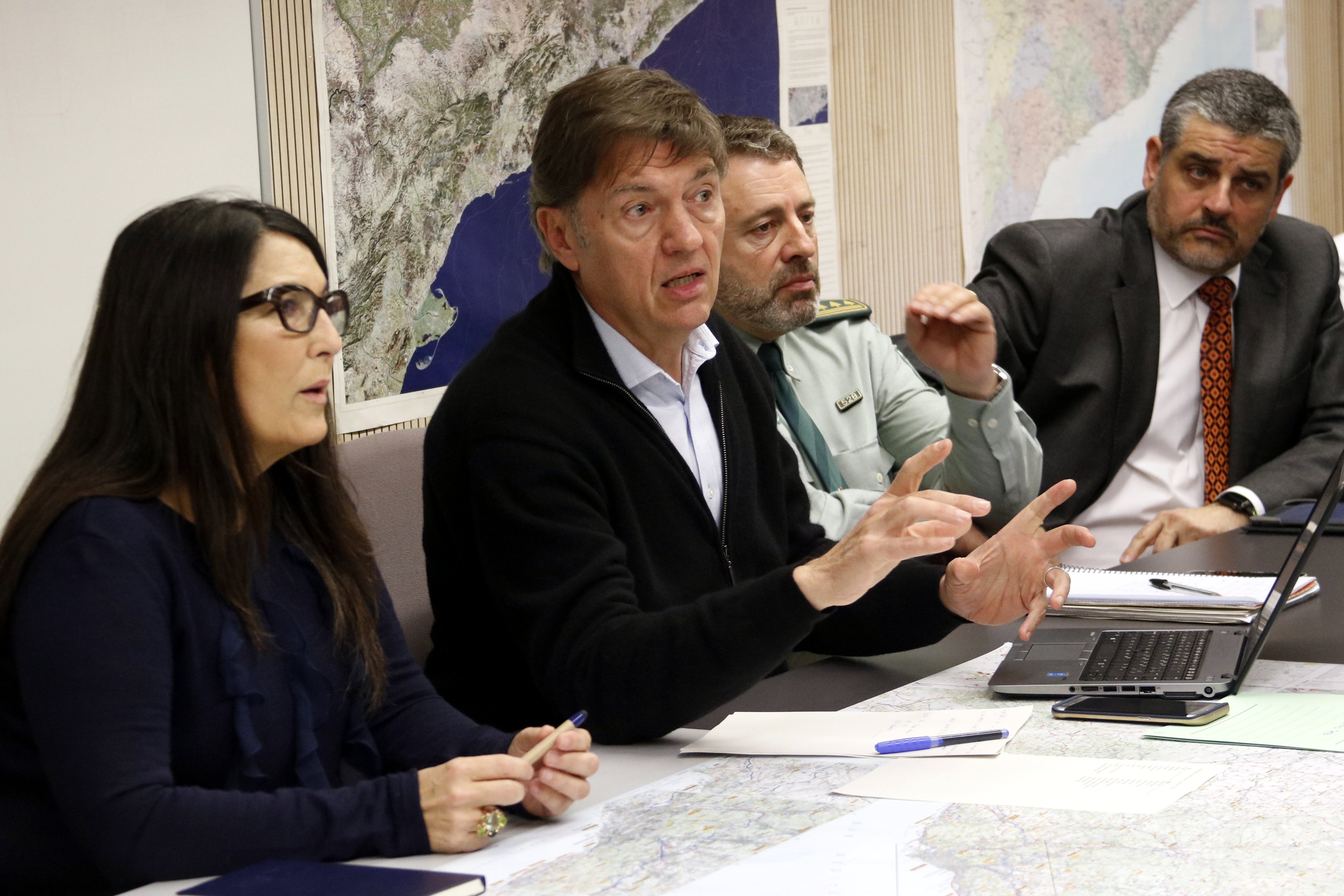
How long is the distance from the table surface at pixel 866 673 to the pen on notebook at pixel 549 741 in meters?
0.07

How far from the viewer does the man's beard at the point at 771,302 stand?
2.58 meters

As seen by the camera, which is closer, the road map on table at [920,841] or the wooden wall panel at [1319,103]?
the road map on table at [920,841]

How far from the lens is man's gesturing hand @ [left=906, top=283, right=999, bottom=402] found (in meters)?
2.04

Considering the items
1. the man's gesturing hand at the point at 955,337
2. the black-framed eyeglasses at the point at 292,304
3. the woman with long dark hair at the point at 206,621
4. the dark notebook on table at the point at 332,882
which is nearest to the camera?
the dark notebook on table at the point at 332,882

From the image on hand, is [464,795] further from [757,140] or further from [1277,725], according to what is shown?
[757,140]

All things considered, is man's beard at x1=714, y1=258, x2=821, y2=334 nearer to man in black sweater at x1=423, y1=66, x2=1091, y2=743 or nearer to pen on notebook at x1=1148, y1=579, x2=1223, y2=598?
man in black sweater at x1=423, y1=66, x2=1091, y2=743

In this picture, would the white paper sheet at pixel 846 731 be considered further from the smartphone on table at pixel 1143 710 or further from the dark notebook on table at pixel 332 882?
the dark notebook on table at pixel 332 882

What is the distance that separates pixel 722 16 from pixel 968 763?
2182 millimetres

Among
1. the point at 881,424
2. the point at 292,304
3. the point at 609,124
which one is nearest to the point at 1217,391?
the point at 881,424

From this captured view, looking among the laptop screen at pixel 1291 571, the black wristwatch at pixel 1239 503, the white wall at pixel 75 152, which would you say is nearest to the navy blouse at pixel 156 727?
the white wall at pixel 75 152

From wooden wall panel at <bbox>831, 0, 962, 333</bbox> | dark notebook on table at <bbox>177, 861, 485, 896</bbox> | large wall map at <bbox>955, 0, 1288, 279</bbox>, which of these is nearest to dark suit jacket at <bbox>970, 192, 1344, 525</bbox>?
wooden wall panel at <bbox>831, 0, 962, 333</bbox>

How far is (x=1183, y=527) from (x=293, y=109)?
1.82 metres

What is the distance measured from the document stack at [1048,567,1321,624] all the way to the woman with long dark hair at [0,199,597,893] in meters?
0.92

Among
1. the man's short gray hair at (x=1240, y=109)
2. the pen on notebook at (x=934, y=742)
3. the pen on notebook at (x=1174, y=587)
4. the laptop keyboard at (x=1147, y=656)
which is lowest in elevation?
the pen on notebook at (x=1174, y=587)
